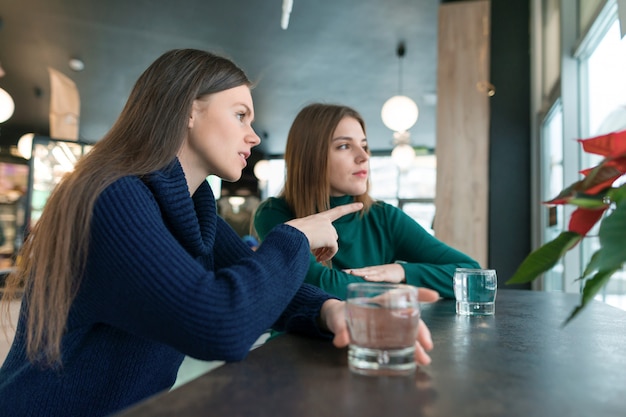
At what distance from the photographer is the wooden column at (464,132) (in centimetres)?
338

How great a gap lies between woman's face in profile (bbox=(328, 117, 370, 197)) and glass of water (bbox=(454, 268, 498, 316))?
890mm

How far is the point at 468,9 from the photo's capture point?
356 cm

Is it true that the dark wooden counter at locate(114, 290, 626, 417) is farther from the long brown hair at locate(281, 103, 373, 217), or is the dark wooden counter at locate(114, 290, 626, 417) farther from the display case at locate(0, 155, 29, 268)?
the display case at locate(0, 155, 29, 268)

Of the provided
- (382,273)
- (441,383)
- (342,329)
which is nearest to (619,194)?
(441,383)

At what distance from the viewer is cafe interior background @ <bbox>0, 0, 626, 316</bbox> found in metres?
2.81

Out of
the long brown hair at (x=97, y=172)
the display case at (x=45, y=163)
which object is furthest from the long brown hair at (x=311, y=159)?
the display case at (x=45, y=163)

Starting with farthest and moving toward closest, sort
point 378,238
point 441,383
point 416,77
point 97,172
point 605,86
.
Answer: point 416,77
point 605,86
point 378,238
point 97,172
point 441,383

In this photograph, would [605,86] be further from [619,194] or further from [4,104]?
[4,104]

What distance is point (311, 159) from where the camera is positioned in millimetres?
1995

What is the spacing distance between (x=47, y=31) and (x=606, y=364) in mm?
5886

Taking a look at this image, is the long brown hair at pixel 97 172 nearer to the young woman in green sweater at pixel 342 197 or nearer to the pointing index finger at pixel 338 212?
the pointing index finger at pixel 338 212

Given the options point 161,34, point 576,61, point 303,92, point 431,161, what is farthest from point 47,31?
point 431,161

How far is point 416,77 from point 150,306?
629 cm

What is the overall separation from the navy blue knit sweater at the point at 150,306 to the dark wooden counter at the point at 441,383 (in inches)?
3.1
